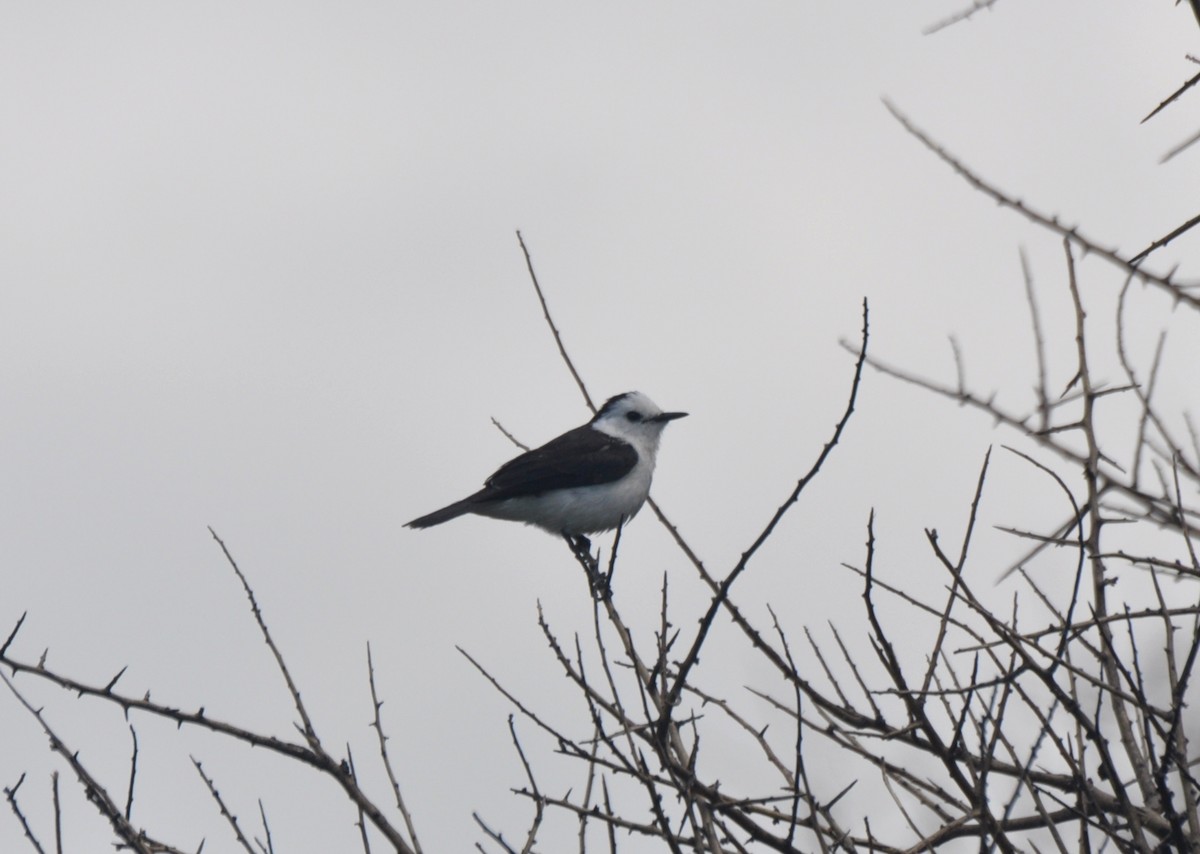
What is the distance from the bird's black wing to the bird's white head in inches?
11.2

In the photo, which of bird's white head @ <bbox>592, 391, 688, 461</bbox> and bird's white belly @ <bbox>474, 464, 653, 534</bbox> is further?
bird's white head @ <bbox>592, 391, 688, 461</bbox>

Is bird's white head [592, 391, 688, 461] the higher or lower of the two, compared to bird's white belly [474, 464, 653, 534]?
higher

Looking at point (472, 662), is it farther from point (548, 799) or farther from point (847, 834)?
point (847, 834)

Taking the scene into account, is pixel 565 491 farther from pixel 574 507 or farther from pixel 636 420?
pixel 636 420

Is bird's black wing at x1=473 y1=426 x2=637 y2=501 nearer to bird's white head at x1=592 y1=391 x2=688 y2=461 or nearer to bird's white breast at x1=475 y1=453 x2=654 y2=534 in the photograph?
bird's white breast at x1=475 y1=453 x2=654 y2=534

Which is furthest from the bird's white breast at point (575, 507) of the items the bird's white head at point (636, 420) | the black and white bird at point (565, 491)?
the bird's white head at point (636, 420)

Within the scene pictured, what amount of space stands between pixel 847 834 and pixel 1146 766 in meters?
0.85

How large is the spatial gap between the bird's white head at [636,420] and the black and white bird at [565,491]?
417 millimetres

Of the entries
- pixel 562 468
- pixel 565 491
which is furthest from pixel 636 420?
pixel 565 491

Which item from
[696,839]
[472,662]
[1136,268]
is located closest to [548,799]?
[472,662]

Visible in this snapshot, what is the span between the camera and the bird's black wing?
10688 millimetres

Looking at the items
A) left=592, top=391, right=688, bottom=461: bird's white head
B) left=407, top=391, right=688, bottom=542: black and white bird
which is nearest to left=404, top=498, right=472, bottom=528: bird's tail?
left=407, top=391, right=688, bottom=542: black and white bird

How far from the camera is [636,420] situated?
11.9m

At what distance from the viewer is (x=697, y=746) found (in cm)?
388
